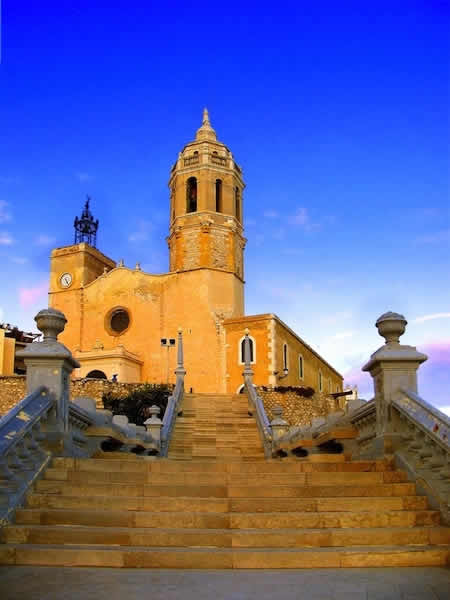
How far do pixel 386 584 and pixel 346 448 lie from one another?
4.61 metres

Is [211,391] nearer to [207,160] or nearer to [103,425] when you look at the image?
[207,160]

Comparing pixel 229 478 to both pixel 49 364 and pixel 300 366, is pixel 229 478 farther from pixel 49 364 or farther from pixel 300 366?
pixel 300 366

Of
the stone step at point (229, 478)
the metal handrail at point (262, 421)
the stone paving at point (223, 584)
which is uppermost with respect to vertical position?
the metal handrail at point (262, 421)

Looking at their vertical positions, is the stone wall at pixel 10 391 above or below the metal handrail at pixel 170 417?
above

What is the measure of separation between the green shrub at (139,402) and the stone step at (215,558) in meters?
24.4

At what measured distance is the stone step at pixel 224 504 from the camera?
221 inches

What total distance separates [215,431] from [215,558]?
15.3 m

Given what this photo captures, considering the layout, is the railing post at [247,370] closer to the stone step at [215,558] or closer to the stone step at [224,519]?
the stone step at [224,519]

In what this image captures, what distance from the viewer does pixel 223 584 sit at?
165 inches

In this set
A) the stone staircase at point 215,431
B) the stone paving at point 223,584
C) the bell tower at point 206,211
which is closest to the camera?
the stone paving at point 223,584

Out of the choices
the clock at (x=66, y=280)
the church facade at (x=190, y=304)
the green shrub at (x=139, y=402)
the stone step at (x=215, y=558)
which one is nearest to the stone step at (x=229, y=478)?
the stone step at (x=215, y=558)

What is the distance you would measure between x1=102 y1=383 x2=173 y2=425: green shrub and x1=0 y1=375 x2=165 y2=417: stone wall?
0.58m

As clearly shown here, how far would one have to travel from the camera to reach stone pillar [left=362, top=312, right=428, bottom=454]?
7001 millimetres

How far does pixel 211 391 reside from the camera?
35375 mm
